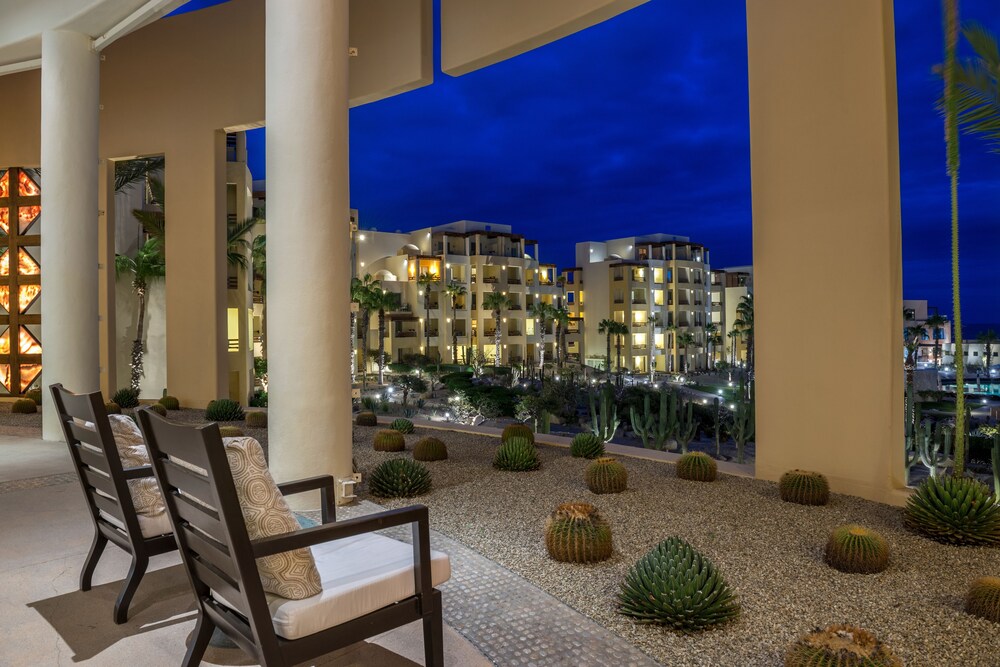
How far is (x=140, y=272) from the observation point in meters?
16.1

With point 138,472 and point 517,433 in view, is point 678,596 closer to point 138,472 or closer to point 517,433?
point 138,472

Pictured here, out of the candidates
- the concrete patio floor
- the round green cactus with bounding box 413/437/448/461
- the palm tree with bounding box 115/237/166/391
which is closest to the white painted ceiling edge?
the round green cactus with bounding box 413/437/448/461

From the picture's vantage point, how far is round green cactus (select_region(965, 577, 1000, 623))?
3.24 metres

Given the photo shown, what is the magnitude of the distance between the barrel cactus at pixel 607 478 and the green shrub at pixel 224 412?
6834 mm

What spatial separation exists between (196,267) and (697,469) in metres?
10.4

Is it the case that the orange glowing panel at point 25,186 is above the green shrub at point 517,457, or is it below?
above

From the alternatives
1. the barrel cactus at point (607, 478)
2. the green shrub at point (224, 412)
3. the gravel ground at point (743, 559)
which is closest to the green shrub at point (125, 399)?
the green shrub at point (224, 412)

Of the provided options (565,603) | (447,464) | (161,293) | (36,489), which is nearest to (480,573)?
(565,603)

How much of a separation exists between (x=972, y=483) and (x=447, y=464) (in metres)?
4.61

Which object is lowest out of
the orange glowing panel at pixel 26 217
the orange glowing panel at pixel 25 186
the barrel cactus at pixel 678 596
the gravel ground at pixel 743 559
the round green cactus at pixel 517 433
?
the gravel ground at pixel 743 559

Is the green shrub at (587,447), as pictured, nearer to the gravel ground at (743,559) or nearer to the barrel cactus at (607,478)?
the gravel ground at (743,559)

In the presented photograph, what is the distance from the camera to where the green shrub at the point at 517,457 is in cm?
658

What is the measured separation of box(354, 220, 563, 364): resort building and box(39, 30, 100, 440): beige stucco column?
3232cm

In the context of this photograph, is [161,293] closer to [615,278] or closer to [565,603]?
[565,603]
